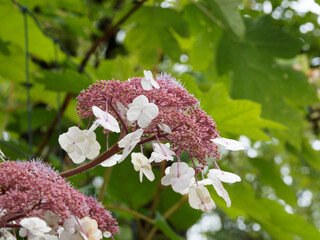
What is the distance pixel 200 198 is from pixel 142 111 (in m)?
0.12

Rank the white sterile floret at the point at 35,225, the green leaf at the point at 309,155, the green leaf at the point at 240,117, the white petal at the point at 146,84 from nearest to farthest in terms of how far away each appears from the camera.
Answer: the white sterile floret at the point at 35,225
the white petal at the point at 146,84
the green leaf at the point at 240,117
the green leaf at the point at 309,155

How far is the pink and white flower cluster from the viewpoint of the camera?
1.45ft

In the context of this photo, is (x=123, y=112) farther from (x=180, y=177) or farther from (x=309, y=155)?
(x=309, y=155)

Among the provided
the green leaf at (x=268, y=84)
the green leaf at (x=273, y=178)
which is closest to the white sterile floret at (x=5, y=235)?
the green leaf at (x=268, y=84)

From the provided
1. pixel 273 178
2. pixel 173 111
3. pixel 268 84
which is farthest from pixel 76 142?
pixel 273 178

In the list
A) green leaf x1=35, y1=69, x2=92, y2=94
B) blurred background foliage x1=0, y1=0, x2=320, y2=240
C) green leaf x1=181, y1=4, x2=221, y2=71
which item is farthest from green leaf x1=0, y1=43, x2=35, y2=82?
green leaf x1=181, y1=4, x2=221, y2=71

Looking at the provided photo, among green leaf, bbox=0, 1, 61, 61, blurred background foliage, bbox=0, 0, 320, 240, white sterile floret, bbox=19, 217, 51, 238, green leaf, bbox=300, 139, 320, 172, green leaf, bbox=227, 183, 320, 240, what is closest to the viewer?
white sterile floret, bbox=19, 217, 51, 238

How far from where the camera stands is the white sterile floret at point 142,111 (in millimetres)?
437

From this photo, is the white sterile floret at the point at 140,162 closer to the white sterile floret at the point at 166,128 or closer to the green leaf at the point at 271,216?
the white sterile floret at the point at 166,128

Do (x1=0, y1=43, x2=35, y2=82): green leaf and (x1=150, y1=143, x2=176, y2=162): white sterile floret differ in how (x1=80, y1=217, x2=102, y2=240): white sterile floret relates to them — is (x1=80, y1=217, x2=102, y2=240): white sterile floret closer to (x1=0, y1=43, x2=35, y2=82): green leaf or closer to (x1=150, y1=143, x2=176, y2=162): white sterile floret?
(x1=150, y1=143, x2=176, y2=162): white sterile floret

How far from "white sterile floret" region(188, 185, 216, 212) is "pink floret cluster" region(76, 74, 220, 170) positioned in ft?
0.07

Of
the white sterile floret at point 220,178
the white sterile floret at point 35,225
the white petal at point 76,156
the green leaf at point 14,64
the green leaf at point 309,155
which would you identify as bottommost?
the green leaf at point 309,155

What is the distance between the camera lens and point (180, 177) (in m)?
0.45

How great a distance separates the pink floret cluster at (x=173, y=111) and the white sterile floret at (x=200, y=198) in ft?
0.07
